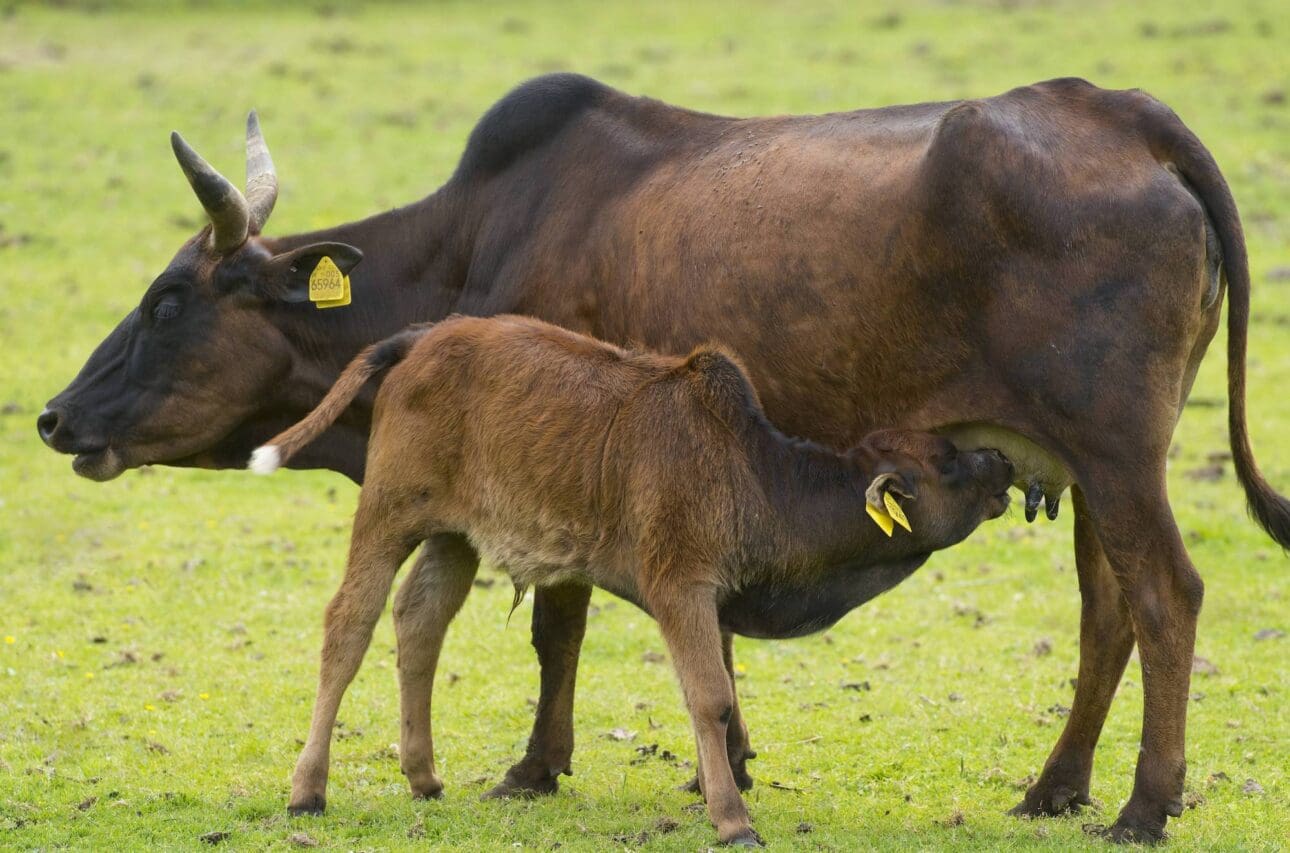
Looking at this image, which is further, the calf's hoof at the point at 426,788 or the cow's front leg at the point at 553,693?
the cow's front leg at the point at 553,693

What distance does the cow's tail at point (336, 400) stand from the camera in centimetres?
714

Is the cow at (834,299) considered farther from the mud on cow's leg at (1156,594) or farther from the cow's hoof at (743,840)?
the cow's hoof at (743,840)

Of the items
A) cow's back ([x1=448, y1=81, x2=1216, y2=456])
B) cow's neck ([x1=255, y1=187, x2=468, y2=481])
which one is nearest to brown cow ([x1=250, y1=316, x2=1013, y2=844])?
cow's back ([x1=448, y1=81, x2=1216, y2=456])

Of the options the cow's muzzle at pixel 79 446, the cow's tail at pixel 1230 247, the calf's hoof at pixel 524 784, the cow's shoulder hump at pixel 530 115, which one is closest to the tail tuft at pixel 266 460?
the cow's muzzle at pixel 79 446

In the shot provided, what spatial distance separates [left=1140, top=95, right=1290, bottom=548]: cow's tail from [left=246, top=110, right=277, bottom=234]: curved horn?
171 inches

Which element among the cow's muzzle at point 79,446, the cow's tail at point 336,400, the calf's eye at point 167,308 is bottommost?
the cow's muzzle at point 79,446

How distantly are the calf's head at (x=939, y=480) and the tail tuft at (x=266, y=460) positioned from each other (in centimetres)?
237

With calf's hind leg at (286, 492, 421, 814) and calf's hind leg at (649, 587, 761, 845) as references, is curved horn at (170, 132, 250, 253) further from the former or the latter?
calf's hind leg at (649, 587, 761, 845)

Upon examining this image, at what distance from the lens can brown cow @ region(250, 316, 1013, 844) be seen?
6801mm

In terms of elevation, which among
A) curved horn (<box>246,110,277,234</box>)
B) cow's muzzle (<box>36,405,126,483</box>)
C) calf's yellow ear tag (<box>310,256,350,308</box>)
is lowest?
cow's muzzle (<box>36,405,126,483</box>)

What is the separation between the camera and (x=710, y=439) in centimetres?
694

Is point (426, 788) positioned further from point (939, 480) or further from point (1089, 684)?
point (1089, 684)

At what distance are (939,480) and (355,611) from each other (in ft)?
8.12

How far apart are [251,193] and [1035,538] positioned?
6421 millimetres
